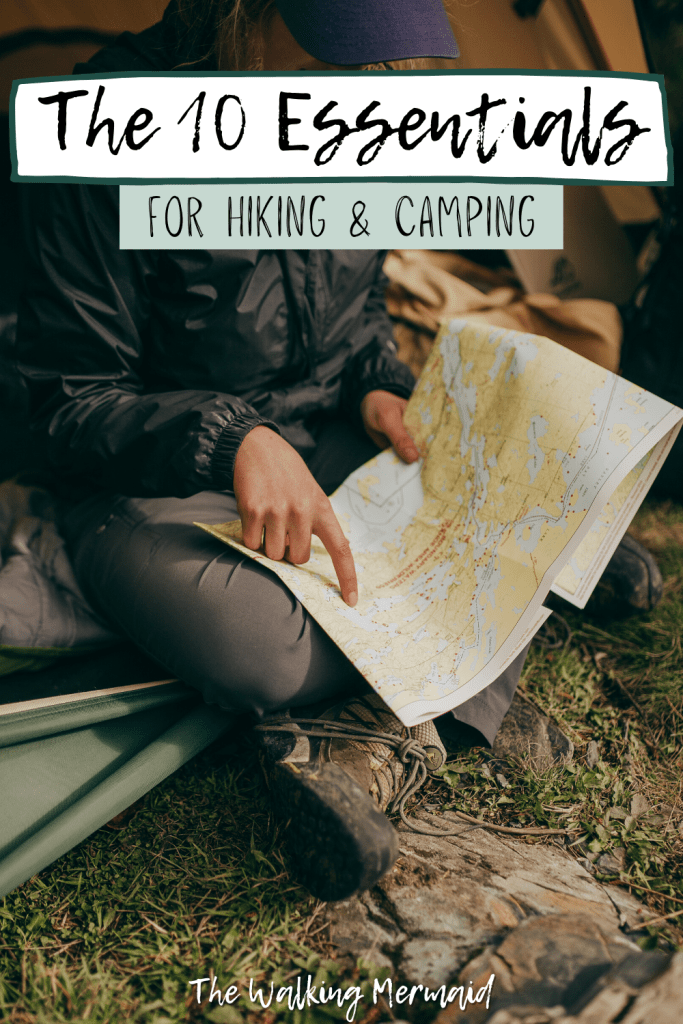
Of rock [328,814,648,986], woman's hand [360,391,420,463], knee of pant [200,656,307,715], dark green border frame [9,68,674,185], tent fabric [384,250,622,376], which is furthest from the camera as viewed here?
tent fabric [384,250,622,376]

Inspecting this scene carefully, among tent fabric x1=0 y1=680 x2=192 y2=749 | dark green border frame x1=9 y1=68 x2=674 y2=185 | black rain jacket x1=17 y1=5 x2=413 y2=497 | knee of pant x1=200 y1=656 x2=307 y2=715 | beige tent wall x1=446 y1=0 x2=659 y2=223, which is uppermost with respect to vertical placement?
beige tent wall x1=446 y1=0 x2=659 y2=223

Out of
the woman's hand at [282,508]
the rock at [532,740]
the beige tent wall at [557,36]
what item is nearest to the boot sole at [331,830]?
the woman's hand at [282,508]

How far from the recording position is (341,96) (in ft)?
3.01

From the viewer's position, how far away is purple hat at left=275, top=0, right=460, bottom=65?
29.0 inches

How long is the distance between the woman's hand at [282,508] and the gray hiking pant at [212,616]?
47 mm

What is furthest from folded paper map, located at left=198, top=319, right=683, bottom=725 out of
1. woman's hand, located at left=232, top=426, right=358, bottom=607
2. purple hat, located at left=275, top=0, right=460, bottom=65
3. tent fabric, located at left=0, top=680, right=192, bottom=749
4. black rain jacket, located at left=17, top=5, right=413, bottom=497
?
purple hat, located at left=275, top=0, right=460, bottom=65

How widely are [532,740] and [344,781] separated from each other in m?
0.37

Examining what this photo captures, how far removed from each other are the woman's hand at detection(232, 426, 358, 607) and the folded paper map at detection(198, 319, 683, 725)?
0.03 m

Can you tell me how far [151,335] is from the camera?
0.95m

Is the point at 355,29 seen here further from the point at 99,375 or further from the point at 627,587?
the point at 627,587

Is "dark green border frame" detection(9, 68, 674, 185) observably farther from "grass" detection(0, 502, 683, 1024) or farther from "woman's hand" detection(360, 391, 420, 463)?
"grass" detection(0, 502, 683, 1024)

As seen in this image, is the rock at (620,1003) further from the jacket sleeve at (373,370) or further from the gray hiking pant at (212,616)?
the jacket sleeve at (373,370)

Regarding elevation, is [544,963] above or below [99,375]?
below

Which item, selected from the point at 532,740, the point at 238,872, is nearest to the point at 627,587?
the point at 532,740
